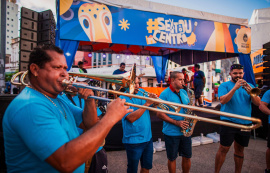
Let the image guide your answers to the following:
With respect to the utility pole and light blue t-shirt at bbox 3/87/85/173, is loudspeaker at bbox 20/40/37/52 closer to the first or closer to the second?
the utility pole

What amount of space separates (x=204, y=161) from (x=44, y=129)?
4360mm

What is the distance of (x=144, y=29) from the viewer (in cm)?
725

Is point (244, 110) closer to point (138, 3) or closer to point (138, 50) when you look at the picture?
point (138, 3)

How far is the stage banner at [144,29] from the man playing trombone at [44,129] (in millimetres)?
5363

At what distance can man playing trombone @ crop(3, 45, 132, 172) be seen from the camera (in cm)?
89

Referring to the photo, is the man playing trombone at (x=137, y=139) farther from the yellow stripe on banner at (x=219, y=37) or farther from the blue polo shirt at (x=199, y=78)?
the yellow stripe on banner at (x=219, y=37)

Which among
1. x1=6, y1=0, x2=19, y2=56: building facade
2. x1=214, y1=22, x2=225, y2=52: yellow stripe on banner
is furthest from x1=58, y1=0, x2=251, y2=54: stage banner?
x1=6, y1=0, x2=19, y2=56: building facade

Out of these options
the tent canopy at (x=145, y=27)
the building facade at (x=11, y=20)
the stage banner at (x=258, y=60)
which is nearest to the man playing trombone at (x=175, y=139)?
the tent canopy at (x=145, y=27)

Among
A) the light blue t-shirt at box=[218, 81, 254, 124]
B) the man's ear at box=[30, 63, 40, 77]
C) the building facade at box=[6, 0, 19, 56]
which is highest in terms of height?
the building facade at box=[6, 0, 19, 56]

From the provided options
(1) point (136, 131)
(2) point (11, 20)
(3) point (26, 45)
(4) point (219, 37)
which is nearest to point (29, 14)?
(3) point (26, 45)

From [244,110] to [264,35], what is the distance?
22.6 meters

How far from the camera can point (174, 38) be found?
7.83 metres

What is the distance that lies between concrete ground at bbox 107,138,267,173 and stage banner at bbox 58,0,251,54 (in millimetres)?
4797

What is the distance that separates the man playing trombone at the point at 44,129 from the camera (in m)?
0.89
